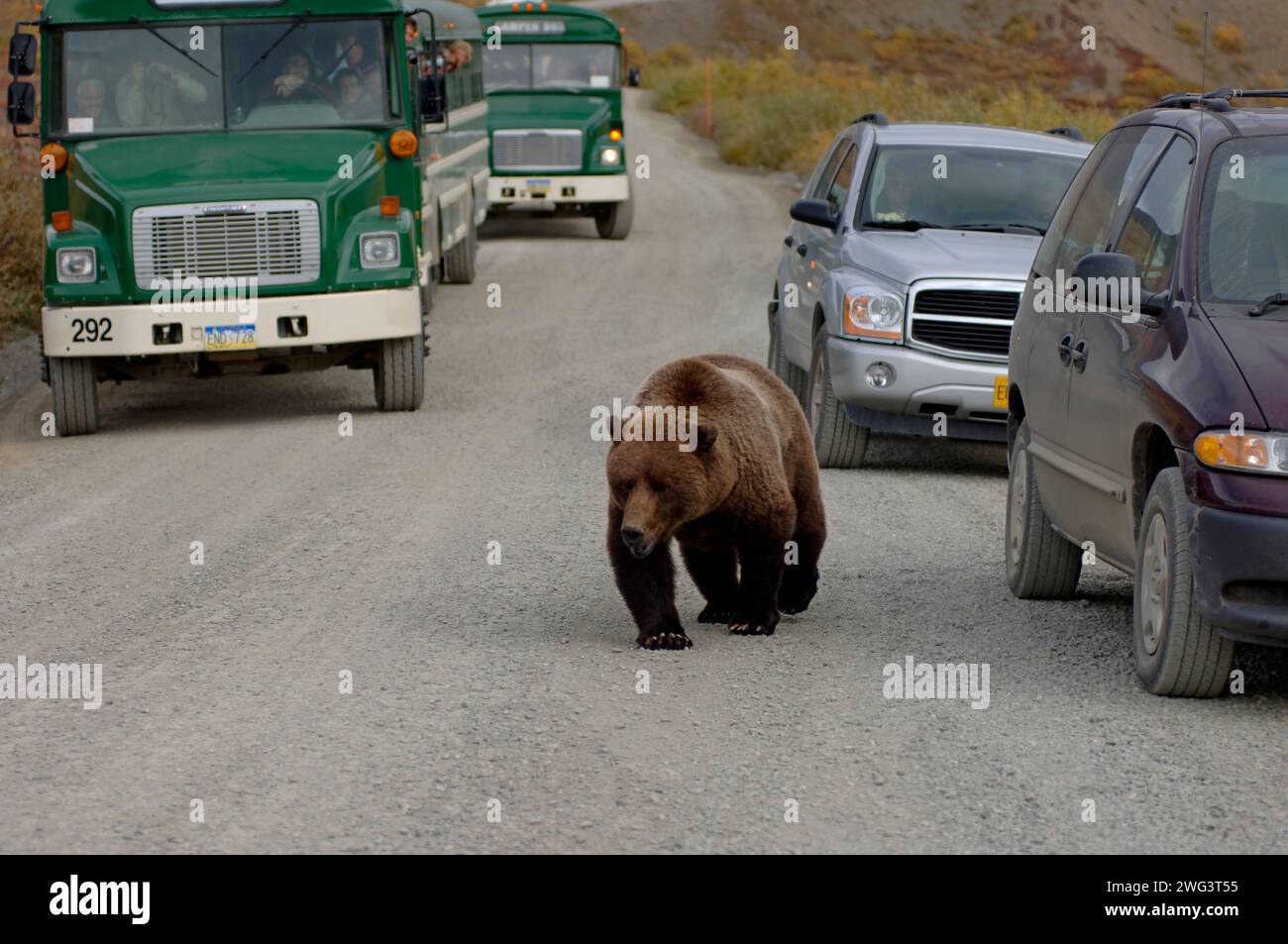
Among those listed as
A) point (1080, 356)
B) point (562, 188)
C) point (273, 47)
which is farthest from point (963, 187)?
point (562, 188)

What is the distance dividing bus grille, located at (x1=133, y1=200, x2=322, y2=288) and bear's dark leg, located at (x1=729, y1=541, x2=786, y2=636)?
281 inches

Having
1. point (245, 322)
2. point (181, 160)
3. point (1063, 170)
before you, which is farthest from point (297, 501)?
point (1063, 170)

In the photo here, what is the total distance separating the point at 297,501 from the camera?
11.3 metres

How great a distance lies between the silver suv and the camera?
38.5 ft

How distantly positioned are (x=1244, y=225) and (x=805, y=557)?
222 centimetres

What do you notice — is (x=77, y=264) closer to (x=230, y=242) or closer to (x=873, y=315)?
(x=230, y=242)

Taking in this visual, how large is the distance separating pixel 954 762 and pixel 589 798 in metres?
1.15

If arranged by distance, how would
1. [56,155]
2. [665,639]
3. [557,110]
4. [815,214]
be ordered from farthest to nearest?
[557,110] < [56,155] < [815,214] < [665,639]

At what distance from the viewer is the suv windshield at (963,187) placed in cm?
1273

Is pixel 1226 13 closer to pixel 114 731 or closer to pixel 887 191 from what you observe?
pixel 887 191

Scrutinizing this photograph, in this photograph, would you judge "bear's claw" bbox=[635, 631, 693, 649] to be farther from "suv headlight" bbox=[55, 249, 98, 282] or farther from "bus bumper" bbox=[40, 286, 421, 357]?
"suv headlight" bbox=[55, 249, 98, 282]

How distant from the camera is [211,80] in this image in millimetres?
14719
